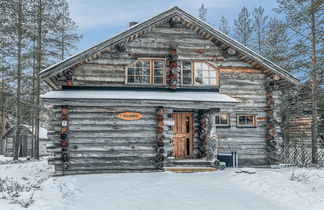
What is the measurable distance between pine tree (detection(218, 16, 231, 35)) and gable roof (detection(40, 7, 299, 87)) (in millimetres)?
20553

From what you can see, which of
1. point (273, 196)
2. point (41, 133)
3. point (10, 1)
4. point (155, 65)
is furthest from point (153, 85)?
point (41, 133)

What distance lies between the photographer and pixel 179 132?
14156 millimetres

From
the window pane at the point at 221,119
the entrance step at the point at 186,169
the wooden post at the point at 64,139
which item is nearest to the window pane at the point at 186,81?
the window pane at the point at 221,119

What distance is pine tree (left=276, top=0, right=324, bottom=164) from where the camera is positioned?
1694 cm

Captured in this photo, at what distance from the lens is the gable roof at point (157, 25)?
1211cm

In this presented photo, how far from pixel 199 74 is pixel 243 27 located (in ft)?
61.7

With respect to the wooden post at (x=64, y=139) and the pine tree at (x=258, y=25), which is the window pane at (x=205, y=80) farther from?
the pine tree at (x=258, y=25)

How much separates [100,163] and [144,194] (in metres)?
4.72

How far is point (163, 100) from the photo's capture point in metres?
12.2

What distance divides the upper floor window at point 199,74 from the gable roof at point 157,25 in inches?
56.2

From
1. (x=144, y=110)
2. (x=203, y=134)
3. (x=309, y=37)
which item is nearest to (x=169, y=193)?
(x=144, y=110)

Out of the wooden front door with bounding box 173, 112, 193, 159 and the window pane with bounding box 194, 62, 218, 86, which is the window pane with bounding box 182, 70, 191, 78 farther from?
the wooden front door with bounding box 173, 112, 193, 159

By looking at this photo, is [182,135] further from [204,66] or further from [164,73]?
[204,66]

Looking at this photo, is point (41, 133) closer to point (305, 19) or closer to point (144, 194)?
point (144, 194)
